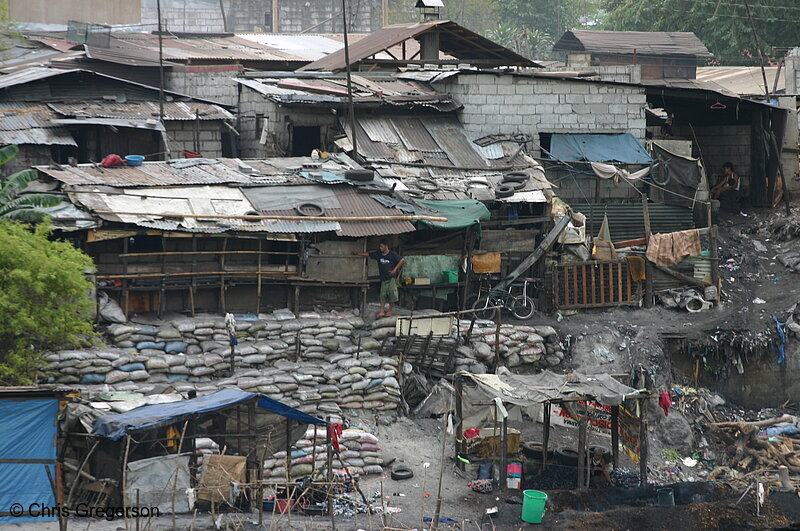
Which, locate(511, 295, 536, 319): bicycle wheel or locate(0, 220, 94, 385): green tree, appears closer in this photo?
locate(0, 220, 94, 385): green tree

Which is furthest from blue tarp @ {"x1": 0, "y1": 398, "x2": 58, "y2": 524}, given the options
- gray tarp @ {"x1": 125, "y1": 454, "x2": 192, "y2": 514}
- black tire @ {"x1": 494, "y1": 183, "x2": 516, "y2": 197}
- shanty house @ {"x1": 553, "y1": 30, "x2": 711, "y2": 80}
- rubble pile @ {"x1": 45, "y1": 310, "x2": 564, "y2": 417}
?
shanty house @ {"x1": 553, "y1": 30, "x2": 711, "y2": 80}

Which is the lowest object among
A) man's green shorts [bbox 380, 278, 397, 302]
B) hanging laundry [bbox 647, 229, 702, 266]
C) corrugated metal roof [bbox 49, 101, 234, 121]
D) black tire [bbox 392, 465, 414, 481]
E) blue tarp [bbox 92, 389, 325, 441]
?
black tire [bbox 392, 465, 414, 481]

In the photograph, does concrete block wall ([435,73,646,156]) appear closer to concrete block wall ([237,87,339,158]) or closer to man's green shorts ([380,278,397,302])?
concrete block wall ([237,87,339,158])

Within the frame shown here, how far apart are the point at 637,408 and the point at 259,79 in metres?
11.1

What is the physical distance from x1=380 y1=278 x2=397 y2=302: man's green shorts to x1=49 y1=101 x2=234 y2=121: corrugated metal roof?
19.3 ft

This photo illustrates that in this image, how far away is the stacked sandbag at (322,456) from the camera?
1605 centimetres

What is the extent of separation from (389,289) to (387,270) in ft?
1.06

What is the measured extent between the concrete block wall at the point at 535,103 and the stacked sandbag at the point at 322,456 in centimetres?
835

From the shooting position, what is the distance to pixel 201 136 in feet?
76.5

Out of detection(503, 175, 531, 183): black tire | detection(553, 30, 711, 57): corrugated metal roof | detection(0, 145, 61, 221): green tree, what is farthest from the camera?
detection(553, 30, 711, 57): corrugated metal roof

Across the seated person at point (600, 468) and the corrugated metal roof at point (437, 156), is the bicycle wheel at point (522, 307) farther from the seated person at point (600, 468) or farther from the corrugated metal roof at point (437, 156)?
the seated person at point (600, 468)

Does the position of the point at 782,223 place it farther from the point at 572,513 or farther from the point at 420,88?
the point at 572,513

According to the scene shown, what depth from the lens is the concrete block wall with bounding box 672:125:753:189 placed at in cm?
2609

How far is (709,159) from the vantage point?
26562 mm
